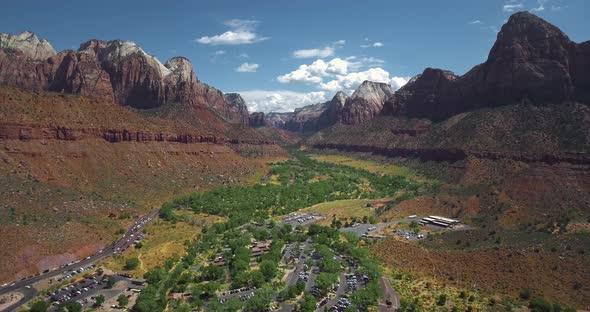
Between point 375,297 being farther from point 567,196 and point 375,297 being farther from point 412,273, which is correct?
point 567,196

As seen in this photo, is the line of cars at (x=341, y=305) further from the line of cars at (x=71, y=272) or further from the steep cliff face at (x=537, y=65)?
the steep cliff face at (x=537, y=65)

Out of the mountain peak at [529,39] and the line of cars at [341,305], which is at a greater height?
the mountain peak at [529,39]

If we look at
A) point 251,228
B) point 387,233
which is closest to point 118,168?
point 251,228

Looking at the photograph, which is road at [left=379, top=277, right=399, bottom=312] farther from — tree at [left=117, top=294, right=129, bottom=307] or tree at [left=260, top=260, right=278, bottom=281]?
tree at [left=117, top=294, right=129, bottom=307]

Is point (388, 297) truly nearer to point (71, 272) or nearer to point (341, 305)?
point (341, 305)

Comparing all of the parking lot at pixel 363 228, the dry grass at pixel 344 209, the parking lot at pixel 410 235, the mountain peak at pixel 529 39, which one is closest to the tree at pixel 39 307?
the parking lot at pixel 363 228
